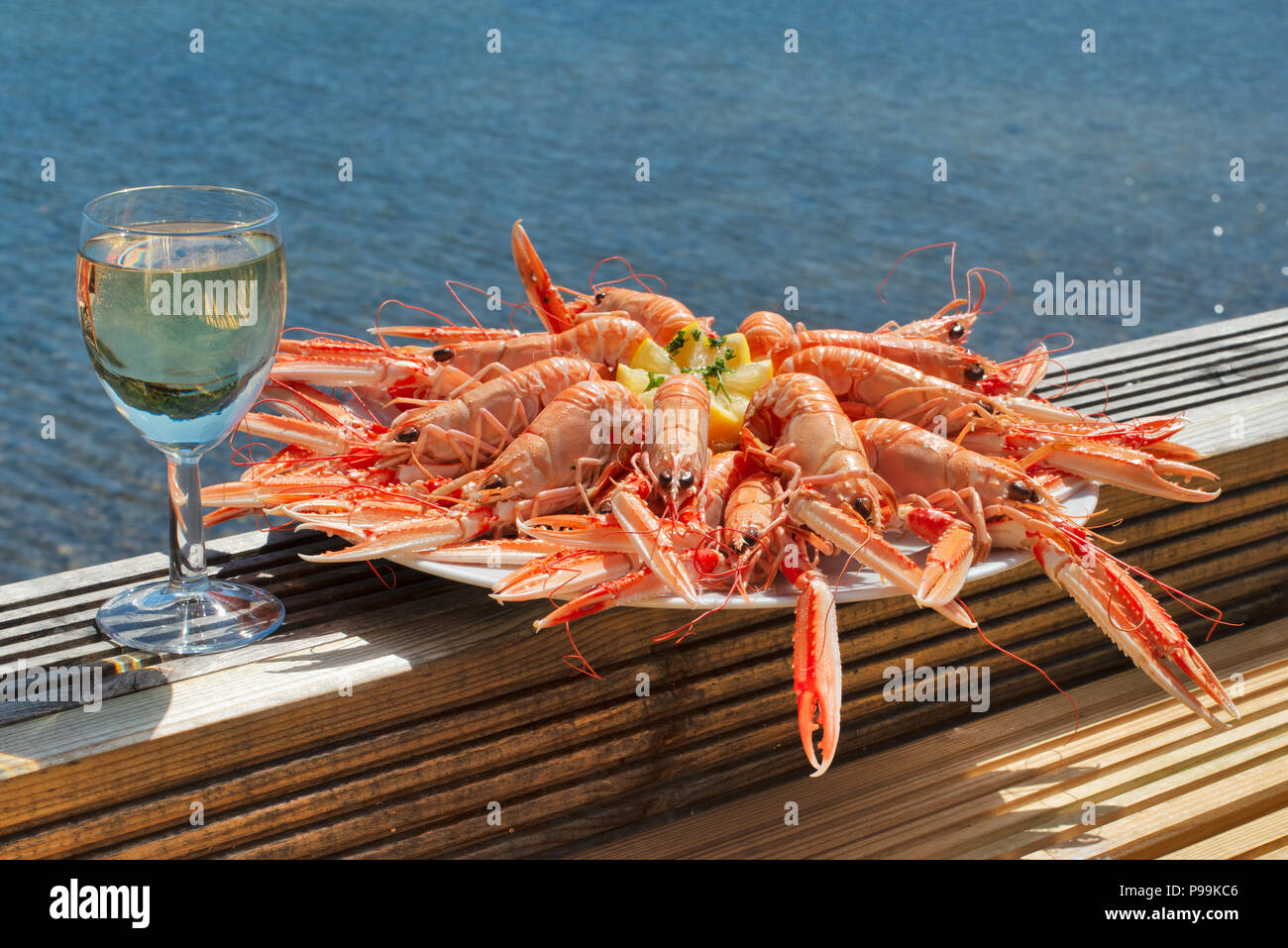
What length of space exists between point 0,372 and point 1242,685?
162 inches

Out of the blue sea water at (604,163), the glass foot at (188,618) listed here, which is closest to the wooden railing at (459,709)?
the glass foot at (188,618)

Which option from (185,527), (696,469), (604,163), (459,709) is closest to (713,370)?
(696,469)

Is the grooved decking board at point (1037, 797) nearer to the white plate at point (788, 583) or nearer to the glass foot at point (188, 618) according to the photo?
the white plate at point (788, 583)

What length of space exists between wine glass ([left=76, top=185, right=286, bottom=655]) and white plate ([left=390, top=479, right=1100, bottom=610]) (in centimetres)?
21

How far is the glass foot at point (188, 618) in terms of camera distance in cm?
134

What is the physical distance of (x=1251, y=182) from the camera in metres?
7.22

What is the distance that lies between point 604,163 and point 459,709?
5.74m

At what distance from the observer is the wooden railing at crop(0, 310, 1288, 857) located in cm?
125

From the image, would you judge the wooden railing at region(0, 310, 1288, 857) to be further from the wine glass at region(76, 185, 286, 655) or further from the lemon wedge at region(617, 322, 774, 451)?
the lemon wedge at region(617, 322, 774, 451)

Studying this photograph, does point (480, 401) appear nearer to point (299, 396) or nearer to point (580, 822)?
point (299, 396)

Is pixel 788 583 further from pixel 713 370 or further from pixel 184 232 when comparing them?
pixel 184 232

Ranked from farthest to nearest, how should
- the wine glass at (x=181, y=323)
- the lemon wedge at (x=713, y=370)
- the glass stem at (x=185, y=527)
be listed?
the lemon wedge at (x=713, y=370)
the glass stem at (x=185, y=527)
the wine glass at (x=181, y=323)

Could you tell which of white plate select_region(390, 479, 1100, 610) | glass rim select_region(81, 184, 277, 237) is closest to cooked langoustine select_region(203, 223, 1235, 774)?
white plate select_region(390, 479, 1100, 610)
